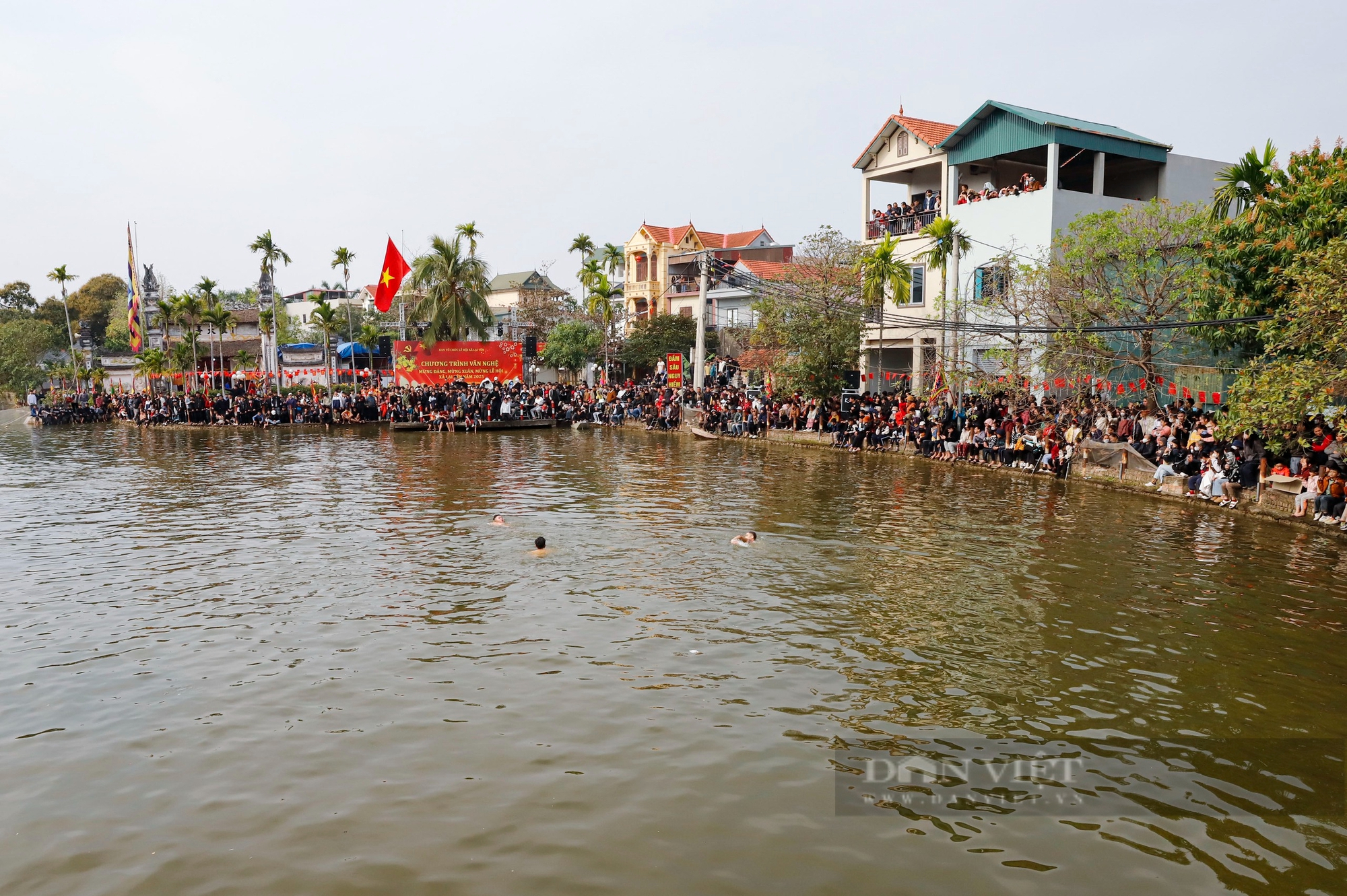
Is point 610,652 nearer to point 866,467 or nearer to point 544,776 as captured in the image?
point 544,776

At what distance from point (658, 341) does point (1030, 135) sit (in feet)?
98.4

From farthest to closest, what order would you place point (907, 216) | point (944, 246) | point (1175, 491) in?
point (907, 216), point (944, 246), point (1175, 491)

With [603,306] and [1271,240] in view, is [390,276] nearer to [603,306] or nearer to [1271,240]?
[603,306]

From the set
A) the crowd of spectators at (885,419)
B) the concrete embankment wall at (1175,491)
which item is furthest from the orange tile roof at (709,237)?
the concrete embankment wall at (1175,491)

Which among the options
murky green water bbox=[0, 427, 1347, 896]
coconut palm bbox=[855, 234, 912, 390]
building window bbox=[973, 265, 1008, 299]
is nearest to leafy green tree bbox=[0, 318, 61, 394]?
coconut palm bbox=[855, 234, 912, 390]

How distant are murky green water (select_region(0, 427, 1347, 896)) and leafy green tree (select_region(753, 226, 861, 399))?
17261mm

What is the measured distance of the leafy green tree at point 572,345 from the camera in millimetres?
58312

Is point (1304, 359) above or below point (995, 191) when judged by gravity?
below

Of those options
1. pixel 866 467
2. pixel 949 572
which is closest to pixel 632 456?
pixel 866 467

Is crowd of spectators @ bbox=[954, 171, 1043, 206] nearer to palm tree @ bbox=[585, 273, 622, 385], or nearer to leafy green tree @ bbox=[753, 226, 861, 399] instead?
leafy green tree @ bbox=[753, 226, 861, 399]

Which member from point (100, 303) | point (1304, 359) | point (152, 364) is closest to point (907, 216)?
point (1304, 359)

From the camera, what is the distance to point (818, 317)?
33281 millimetres

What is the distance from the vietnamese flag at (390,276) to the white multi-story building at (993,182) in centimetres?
2229

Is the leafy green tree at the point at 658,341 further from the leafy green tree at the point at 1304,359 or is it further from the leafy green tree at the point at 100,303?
the leafy green tree at the point at 100,303
